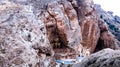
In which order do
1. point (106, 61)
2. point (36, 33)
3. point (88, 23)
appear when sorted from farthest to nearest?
point (88, 23) → point (36, 33) → point (106, 61)

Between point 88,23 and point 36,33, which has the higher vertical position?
point 36,33

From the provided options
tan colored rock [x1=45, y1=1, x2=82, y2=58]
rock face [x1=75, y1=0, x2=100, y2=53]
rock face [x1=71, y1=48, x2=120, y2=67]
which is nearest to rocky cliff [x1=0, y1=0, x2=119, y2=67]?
tan colored rock [x1=45, y1=1, x2=82, y2=58]

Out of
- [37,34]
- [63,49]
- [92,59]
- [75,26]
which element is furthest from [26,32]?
[75,26]

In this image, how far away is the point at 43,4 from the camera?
995 inches

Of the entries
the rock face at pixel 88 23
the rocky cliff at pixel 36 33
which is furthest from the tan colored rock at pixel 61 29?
the rock face at pixel 88 23

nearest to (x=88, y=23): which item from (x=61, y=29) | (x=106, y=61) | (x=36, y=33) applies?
(x=61, y=29)

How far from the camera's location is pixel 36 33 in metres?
17.7

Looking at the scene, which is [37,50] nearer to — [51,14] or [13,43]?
[13,43]

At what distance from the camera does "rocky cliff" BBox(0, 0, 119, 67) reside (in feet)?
50.7

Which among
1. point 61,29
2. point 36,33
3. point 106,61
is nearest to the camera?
point 106,61

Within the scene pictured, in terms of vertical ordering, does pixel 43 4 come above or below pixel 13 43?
above

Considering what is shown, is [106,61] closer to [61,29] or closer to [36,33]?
[36,33]

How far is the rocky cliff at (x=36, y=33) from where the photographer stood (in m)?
15.5

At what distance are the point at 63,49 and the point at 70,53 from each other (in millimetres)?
805
